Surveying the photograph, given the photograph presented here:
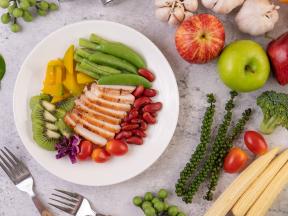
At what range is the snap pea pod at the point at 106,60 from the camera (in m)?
2.08

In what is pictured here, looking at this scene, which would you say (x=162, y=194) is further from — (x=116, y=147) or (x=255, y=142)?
(x=255, y=142)

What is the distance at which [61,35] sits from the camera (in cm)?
211

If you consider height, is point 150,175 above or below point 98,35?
below

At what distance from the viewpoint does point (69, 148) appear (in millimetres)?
2088

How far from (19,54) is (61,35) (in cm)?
23

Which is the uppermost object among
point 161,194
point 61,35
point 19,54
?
point 61,35

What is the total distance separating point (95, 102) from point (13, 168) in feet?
1.44

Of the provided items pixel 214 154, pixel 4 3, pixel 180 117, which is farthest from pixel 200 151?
pixel 4 3

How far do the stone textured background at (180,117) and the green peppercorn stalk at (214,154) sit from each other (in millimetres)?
62

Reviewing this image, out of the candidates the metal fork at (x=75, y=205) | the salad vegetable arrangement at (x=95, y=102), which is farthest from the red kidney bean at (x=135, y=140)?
the metal fork at (x=75, y=205)

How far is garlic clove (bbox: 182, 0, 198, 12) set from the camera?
204 centimetres

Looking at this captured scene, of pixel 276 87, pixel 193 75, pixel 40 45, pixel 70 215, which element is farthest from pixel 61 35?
pixel 276 87

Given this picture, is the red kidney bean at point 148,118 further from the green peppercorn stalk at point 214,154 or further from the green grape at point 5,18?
the green grape at point 5,18

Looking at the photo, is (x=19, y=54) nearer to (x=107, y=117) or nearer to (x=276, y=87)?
(x=107, y=117)
